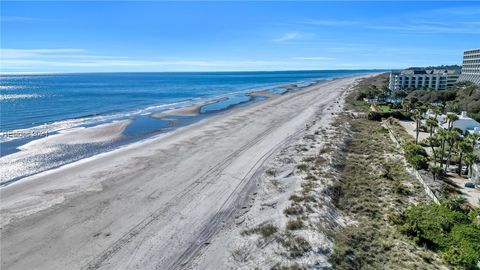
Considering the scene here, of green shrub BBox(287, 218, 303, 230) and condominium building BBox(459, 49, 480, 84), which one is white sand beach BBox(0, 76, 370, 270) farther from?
condominium building BBox(459, 49, 480, 84)

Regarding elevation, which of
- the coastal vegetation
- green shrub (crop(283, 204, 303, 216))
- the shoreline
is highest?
the shoreline

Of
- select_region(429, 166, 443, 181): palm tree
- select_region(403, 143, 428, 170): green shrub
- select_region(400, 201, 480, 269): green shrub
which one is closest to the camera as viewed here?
select_region(400, 201, 480, 269): green shrub

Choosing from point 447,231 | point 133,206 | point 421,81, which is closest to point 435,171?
point 447,231

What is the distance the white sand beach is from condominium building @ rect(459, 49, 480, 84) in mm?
98964

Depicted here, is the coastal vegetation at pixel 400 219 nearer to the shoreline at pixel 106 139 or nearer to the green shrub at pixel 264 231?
the green shrub at pixel 264 231

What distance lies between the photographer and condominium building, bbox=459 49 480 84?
4072 inches

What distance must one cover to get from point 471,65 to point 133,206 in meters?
129

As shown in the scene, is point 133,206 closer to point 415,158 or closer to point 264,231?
point 264,231

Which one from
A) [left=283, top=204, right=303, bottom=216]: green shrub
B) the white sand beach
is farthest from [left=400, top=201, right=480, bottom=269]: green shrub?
the white sand beach

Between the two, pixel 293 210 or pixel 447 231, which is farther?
pixel 293 210

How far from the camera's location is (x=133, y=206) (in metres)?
19.3

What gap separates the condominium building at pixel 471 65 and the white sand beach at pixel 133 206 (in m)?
99.0

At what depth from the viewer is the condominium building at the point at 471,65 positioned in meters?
103

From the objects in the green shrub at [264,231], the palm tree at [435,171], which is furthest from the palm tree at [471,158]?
the green shrub at [264,231]
